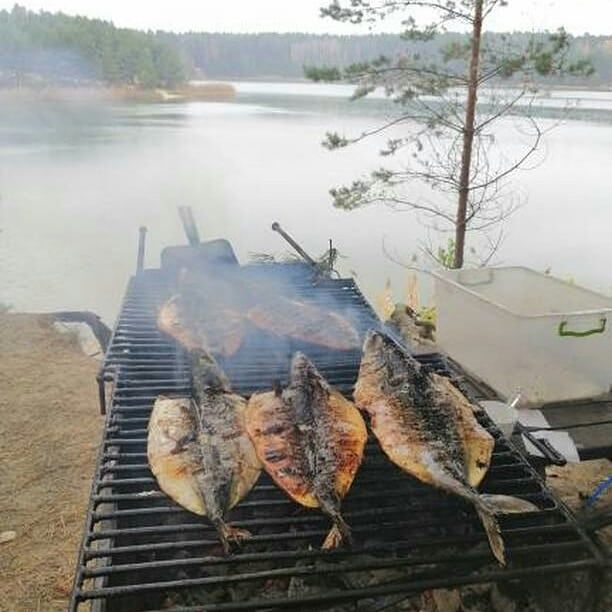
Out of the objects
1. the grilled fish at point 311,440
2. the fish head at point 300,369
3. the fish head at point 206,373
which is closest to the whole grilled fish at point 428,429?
the grilled fish at point 311,440

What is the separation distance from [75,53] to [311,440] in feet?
82.1

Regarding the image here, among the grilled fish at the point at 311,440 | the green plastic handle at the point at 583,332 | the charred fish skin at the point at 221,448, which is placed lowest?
the charred fish skin at the point at 221,448

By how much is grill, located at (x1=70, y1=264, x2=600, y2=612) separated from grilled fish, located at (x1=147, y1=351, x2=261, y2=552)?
0.06 metres

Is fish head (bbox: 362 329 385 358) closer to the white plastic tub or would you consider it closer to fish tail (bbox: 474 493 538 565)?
the white plastic tub

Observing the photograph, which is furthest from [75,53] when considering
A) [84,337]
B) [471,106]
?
[471,106]

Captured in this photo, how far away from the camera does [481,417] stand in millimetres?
2795

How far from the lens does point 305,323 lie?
3863mm

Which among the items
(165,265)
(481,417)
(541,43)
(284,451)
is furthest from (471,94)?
(284,451)

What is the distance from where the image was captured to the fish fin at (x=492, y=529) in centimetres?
186

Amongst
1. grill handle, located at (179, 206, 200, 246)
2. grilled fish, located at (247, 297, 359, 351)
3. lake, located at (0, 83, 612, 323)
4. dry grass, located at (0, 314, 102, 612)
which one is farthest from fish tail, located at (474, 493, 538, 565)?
lake, located at (0, 83, 612, 323)

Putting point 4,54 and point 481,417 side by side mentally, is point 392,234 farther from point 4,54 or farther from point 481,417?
point 4,54

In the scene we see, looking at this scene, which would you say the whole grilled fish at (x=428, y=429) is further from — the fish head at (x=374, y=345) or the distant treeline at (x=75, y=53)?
the distant treeline at (x=75, y=53)

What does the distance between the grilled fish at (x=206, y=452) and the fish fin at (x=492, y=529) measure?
0.79 meters

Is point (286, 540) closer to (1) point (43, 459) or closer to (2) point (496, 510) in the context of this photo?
(2) point (496, 510)
